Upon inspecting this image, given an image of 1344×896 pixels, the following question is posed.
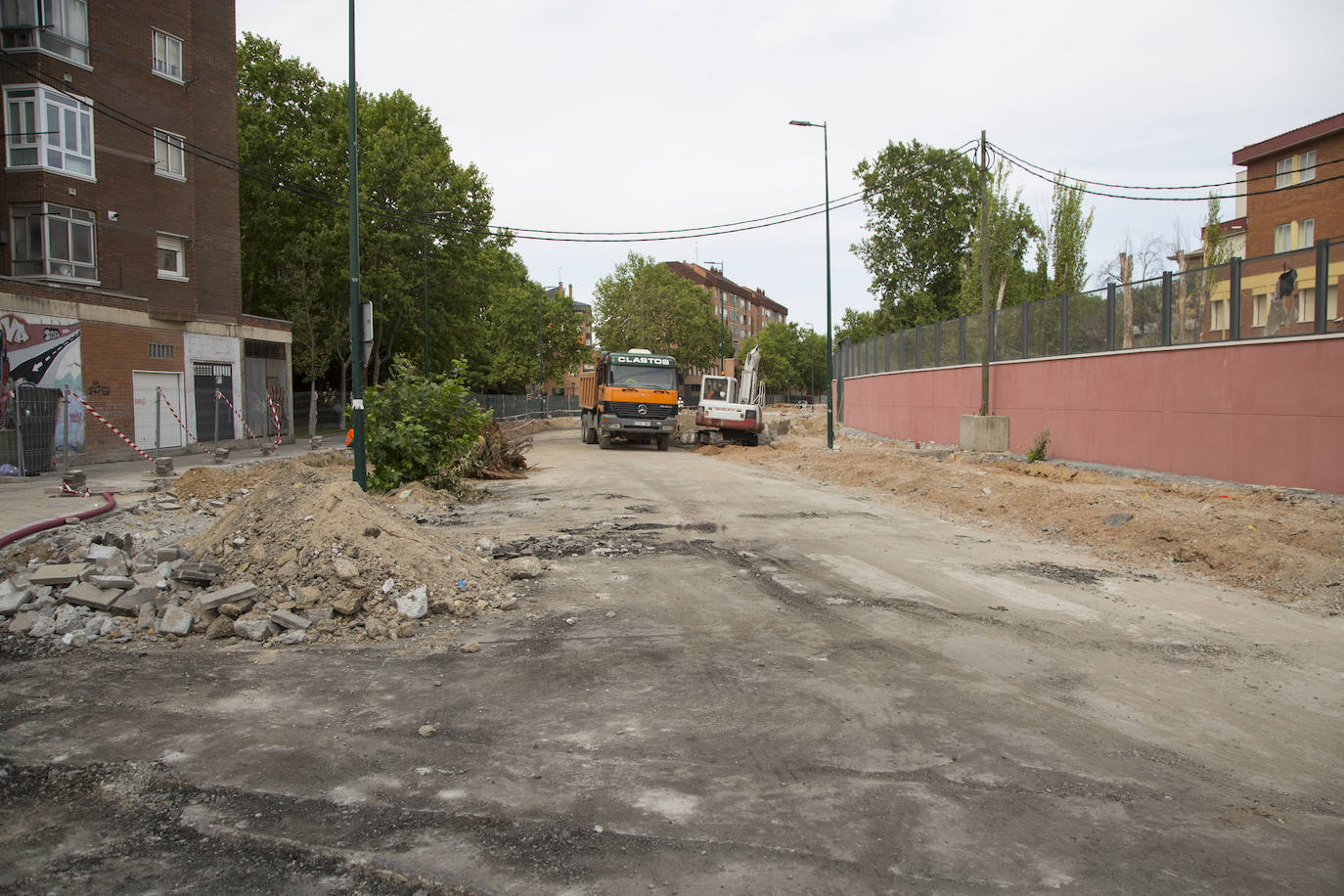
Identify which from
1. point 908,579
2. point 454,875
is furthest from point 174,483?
point 454,875

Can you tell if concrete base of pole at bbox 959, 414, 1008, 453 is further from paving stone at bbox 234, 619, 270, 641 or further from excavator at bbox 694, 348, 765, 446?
paving stone at bbox 234, 619, 270, 641

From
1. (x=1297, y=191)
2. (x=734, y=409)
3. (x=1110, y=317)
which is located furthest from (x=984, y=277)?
(x=1297, y=191)

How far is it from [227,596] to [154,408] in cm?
2128

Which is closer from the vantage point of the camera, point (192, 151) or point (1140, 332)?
point (1140, 332)

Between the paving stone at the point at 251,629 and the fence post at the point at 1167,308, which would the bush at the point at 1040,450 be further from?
the paving stone at the point at 251,629

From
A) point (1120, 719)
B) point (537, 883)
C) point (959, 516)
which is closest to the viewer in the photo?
point (537, 883)

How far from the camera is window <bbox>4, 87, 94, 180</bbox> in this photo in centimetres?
2167

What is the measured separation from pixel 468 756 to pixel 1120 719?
3.55 metres

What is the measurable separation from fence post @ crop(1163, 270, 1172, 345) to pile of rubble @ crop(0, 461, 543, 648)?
44.3 ft

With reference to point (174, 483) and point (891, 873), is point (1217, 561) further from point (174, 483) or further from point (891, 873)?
point (174, 483)

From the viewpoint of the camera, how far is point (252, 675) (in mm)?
5344

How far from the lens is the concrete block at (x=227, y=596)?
6.34m

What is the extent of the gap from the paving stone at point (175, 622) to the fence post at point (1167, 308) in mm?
16497

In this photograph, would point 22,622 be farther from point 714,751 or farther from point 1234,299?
point 1234,299
